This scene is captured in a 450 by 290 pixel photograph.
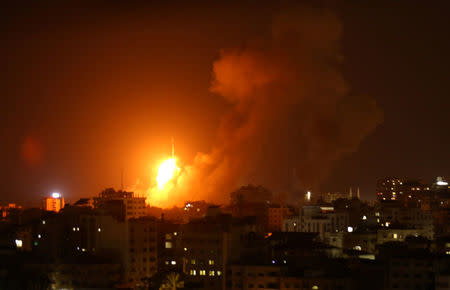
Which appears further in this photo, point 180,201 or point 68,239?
point 180,201

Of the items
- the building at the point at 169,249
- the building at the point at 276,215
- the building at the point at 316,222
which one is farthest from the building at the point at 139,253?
the building at the point at 276,215

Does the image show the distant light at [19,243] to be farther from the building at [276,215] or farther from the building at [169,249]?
the building at [276,215]

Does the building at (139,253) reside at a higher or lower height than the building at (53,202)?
lower

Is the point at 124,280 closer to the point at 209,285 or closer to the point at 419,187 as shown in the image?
the point at 209,285

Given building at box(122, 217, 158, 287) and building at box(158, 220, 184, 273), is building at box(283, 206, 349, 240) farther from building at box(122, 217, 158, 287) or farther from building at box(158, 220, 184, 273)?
building at box(122, 217, 158, 287)

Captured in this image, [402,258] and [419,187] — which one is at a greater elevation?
[419,187]

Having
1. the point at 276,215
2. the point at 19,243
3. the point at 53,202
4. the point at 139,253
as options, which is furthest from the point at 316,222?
the point at 53,202

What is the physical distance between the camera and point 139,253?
1895 cm

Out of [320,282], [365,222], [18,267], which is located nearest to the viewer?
[320,282]

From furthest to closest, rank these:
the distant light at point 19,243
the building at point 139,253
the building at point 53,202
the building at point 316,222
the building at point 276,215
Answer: the building at point 53,202
the building at point 276,215
the building at point 316,222
the distant light at point 19,243
the building at point 139,253

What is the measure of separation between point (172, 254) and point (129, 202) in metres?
8.54

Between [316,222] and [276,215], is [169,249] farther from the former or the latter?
[276,215]

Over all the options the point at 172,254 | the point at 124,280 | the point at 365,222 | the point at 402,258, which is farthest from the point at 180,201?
the point at 402,258

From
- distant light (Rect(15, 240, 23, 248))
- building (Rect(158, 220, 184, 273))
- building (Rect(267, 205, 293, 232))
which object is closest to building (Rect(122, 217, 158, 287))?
building (Rect(158, 220, 184, 273))
